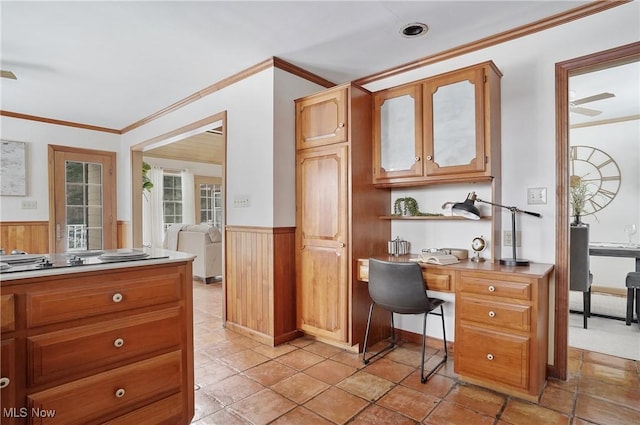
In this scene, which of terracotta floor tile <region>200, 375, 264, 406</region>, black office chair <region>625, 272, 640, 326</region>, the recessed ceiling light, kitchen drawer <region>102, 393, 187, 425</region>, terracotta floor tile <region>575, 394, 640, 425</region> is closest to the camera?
kitchen drawer <region>102, 393, 187, 425</region>

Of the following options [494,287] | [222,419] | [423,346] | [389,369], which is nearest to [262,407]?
[222,419]

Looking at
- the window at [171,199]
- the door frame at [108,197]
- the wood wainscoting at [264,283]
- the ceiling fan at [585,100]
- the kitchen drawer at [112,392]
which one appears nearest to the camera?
the kitchen drawer at [112,392]

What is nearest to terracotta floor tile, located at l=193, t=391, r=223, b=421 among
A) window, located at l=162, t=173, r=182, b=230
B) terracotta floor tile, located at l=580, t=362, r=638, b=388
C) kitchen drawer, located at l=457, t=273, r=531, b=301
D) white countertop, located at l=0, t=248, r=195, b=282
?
white countertop, located at l=0, t=248, r=195, b=282

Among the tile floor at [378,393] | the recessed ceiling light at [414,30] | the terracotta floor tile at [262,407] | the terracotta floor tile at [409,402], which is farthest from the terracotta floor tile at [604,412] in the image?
the recessed ceiling light at [414,30]

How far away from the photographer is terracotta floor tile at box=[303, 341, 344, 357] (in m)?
2.80

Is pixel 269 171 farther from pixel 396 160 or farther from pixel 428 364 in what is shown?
pixel 428 364

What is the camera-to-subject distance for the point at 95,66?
3.12m

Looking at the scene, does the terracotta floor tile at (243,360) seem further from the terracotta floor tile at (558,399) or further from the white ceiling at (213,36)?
the white ceiling at (213,36)

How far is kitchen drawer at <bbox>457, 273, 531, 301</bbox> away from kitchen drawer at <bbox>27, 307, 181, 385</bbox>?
1746 millimetres

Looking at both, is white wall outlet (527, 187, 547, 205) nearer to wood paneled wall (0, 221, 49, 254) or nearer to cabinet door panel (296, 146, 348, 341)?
cabinet door panel (296, 146, 348, 341)

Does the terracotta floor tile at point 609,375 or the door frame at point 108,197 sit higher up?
the door frame at point 108,197

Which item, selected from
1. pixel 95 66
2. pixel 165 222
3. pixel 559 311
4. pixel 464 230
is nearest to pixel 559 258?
pixel 559 311

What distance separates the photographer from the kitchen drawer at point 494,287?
2.04 m

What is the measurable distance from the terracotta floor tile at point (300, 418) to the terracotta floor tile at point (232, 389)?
35 cm
